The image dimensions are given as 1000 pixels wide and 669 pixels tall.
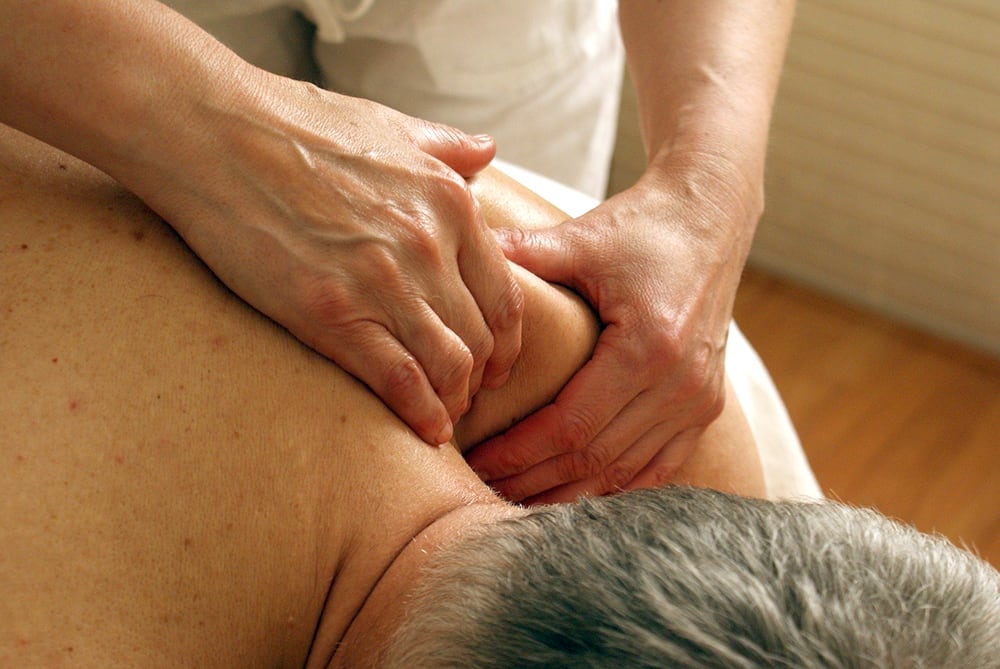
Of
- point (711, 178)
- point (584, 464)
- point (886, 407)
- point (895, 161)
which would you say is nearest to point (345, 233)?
point (584, 464)

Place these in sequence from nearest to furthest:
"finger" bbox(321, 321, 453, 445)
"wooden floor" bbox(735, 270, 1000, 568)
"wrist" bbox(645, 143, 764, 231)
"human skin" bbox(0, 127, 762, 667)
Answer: "human skin" bbox(0, 127, 762, 667)
"finger" bbox(321, 321, 453, 445)
"wrist" bbox(645, 143, 764, 231)
"wooden floor" bbox(735, 270, 1000, 568)

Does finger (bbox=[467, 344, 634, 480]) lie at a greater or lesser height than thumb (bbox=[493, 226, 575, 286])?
lesser

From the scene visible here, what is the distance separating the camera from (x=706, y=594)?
0.64 meters

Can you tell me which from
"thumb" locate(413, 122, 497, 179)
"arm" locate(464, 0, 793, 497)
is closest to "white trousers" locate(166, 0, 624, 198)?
"arm" locate(464, 0, 793, 497)

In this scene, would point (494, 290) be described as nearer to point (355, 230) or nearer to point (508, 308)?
point (508, 308)

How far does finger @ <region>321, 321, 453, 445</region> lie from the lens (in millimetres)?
864

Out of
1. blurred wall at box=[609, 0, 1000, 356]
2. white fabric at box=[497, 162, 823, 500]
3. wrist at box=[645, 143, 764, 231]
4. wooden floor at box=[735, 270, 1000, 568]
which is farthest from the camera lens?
blurred wall at box=[609, 0, 1000, 356]

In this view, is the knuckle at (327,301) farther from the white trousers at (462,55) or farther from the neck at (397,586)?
the white trousers at (462,55)

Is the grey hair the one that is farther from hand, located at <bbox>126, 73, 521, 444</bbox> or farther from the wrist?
the wrist

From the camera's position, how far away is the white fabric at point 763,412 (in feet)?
4.57

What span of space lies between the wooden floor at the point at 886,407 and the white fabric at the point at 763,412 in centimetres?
95

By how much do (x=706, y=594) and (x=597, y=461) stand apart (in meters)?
0.46

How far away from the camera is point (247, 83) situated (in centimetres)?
87

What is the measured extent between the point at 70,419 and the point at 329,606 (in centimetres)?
23
